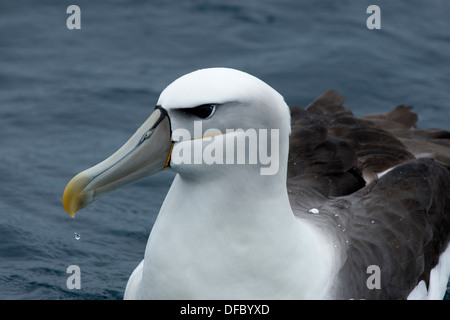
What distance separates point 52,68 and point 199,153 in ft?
18.6

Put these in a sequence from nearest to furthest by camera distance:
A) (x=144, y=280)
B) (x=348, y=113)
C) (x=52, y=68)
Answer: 1. (x=144, y=280)
2. (x=348, y=113)
3. (x=52, y=68)

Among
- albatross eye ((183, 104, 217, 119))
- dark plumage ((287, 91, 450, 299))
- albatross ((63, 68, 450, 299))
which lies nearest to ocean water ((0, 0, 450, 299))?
dark plumage ((287, 91, 450, 299))

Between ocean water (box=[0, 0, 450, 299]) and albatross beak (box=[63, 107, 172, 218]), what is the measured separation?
253 centimetres

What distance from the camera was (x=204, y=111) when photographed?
209 inches

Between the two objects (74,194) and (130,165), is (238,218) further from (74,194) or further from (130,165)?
(74,194)

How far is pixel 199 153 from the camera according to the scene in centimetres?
534

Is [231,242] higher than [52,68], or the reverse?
[52,68]

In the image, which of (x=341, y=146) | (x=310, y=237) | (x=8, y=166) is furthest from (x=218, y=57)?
(x=310, y=237)

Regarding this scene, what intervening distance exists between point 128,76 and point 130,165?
17.6 feet

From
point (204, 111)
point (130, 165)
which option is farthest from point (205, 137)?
point (130, 165)

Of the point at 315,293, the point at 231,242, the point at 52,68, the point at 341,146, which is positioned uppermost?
the point at 52,68

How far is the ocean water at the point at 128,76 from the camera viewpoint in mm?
8547

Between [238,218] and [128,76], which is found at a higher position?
[128,76]

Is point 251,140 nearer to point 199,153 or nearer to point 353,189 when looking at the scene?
point 199,153
